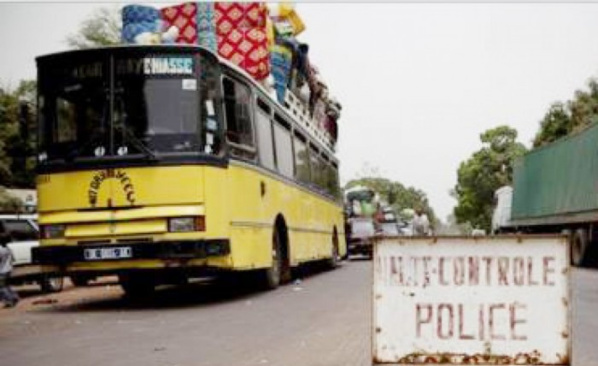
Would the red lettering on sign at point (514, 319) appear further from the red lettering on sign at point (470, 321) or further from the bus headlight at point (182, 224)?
the bus headlight at point (182, 224)

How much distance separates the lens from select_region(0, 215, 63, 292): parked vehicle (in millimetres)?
16672

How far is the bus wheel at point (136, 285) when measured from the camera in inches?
542

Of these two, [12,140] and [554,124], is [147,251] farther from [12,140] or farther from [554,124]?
[554,124]

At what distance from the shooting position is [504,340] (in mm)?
4793

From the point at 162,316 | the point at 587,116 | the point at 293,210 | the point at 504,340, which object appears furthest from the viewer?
the point at 587,116

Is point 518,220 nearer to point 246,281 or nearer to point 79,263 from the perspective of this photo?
point 246,281

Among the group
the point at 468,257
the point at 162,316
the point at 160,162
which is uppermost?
the point at 160,162

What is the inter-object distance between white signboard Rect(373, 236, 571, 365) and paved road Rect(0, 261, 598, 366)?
1826 mm

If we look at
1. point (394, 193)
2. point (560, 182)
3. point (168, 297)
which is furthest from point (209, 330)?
point (394, 193)

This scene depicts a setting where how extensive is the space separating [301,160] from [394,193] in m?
112

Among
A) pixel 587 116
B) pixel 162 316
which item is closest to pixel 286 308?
pixel 162 316

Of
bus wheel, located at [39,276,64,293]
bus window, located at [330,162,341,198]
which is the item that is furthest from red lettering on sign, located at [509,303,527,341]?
bus window, located at [330,162,341,198]

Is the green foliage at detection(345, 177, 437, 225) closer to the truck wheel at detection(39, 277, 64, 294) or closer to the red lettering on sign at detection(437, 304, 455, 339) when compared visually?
the truck wheel at detection(39, 277, 64, 294)

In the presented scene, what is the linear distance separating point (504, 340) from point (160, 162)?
6876mm
